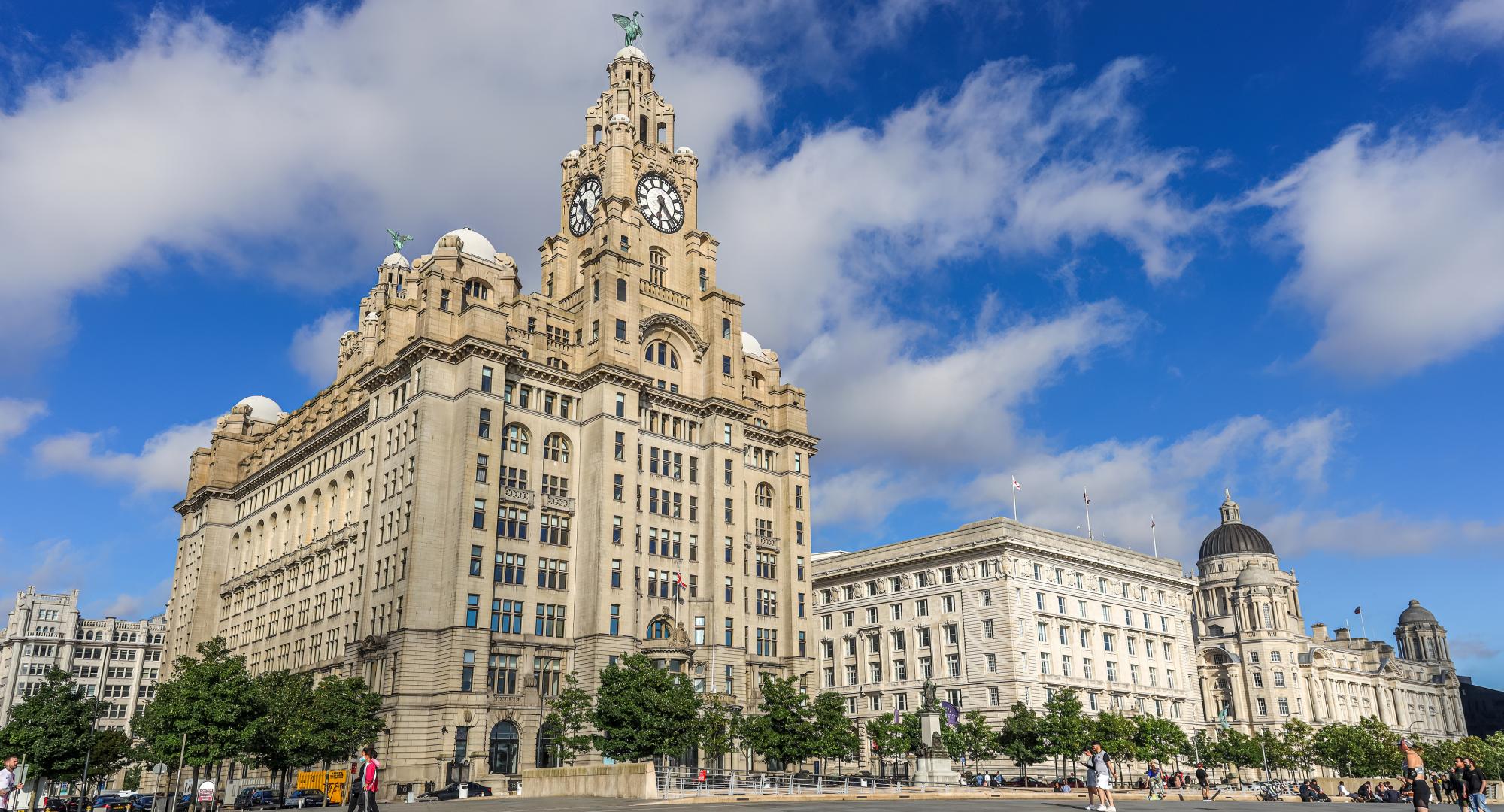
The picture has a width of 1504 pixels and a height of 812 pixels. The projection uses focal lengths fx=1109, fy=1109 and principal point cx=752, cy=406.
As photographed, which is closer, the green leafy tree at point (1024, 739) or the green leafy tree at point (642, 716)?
the green leafy tree at point (642, 716)

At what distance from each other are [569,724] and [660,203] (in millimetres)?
51504

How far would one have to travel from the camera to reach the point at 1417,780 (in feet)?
109

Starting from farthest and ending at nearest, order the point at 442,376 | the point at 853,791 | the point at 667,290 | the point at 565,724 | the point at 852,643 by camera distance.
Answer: the point at 852,643 → the point at 667,290 → the point at 442,376 → the point at 565,724 → the point at 853,791

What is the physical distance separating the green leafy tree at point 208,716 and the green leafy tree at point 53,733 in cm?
830

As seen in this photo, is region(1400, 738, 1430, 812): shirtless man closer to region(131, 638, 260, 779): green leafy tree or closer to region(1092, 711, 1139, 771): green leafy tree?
region(131, 638, 260, 779): green leafy tree

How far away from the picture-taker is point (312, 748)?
74.0 meters

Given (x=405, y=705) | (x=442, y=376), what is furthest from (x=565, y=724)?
(x=442, y=376)

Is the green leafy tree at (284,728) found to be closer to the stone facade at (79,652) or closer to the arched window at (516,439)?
the arched window at (516,439)

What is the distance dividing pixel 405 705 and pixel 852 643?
6192 centimetres

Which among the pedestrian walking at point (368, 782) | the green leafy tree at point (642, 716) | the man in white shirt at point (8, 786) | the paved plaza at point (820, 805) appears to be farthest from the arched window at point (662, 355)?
the pedestrian walking at point (368, 782)

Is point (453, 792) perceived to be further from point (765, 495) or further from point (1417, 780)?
point (1417, 780)

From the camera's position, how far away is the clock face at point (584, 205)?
106562mm

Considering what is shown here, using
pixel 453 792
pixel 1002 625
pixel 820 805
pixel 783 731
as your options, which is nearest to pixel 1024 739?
pixel 1002 625

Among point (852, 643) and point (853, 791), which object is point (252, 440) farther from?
point (853, 791)
